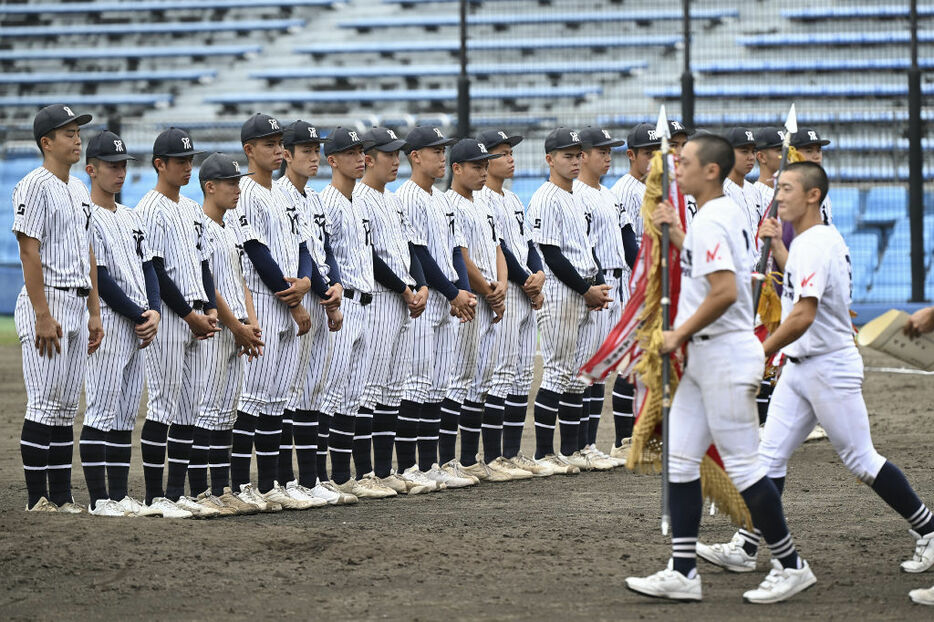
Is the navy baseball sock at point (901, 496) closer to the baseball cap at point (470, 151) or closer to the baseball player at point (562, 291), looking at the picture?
the baseball player at point (562, 291)

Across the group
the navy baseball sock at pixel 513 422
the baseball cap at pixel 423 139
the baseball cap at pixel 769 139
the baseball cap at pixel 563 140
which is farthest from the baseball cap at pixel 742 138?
the navy baseball sock at pixel 513 422

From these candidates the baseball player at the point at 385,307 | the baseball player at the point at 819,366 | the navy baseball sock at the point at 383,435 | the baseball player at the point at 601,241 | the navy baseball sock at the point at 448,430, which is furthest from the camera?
the baseball player at the point at 601,241

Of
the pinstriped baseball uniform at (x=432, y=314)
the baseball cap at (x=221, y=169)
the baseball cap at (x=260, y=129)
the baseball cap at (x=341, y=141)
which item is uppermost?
the baseball cap at (x=260, y=129)

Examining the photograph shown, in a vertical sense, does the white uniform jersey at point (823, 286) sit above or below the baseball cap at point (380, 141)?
below

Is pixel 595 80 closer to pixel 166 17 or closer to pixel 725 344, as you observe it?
pixel 166 17

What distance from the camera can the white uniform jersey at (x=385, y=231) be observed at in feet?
29.9

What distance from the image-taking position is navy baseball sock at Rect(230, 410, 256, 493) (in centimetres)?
849

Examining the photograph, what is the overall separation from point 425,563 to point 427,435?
10.2ft

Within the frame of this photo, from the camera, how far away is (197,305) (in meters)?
8.00

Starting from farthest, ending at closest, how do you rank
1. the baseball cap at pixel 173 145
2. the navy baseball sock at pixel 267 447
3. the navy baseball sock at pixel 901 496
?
the navy baseball sock at pixel 267 447, the baseball cap at pixel 173 145, the navy baseball sock at pixel 901 496

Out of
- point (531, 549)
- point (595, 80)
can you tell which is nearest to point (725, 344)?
point (531, 549)

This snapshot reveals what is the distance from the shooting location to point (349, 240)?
9008 mm

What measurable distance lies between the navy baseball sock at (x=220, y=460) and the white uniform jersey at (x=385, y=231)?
1.59 m

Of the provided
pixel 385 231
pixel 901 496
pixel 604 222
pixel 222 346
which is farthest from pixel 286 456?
pixel 901 496
